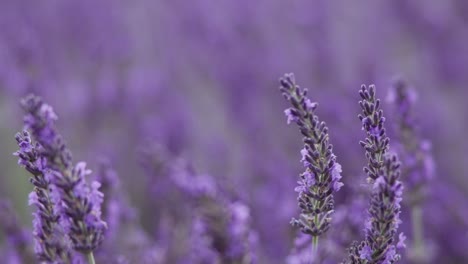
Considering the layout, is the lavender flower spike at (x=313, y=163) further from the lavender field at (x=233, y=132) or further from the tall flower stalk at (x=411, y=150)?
the tall flower stalk at (x=411, y=150)

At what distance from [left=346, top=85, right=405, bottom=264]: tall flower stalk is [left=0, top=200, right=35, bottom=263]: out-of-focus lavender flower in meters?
1.31

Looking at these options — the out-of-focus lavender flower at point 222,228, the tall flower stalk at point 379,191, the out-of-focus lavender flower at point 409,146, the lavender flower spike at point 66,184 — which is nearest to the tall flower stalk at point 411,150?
the out-of-focus lavender flower at point 409,146

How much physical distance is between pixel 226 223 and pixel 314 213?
65 centimetres

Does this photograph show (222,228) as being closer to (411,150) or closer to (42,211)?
(42,211)

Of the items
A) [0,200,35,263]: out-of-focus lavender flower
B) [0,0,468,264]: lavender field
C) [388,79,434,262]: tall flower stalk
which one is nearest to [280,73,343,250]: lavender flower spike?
[0,0,468,264]: lavender field

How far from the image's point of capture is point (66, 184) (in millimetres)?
1488

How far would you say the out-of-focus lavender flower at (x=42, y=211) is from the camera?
161 centimetres

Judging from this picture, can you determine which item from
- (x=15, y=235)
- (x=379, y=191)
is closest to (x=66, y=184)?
(x=379, y=191)

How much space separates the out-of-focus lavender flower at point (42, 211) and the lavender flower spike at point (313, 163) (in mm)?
602

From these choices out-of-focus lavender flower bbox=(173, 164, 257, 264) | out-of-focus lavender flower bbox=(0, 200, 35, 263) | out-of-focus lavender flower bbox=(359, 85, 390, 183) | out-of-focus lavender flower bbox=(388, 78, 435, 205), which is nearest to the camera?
out-of-focus lavender flower bbox=(359, 85, 390, 183)

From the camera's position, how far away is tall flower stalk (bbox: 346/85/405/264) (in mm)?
1528

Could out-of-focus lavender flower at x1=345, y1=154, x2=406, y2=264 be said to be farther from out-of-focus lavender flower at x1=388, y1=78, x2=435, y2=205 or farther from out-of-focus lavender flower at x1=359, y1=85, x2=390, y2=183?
out-of-focus lavender flower at x1=388, y1=78, x2=435, y2=205

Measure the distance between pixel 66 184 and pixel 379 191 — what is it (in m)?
0.72

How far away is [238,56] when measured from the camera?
6.26 meters
